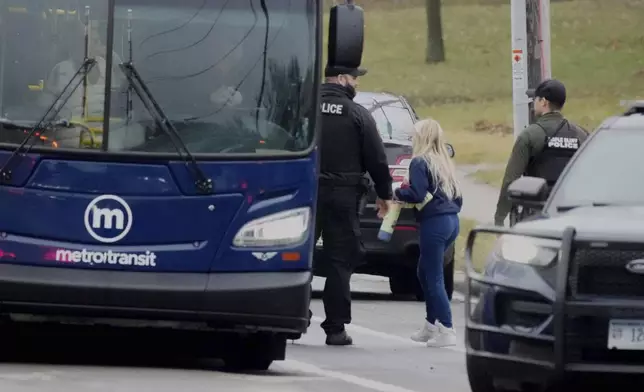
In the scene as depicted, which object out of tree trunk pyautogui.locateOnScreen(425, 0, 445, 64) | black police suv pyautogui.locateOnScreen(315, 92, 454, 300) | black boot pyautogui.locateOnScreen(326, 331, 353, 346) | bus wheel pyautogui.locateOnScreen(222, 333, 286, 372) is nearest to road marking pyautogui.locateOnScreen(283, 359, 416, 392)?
bus wheel pyautogui.locateOnScreen(222, 333, 286, 372)

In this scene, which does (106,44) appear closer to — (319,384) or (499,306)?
(319,384)

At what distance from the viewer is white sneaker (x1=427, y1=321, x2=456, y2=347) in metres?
13.4

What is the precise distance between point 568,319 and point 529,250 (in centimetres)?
53

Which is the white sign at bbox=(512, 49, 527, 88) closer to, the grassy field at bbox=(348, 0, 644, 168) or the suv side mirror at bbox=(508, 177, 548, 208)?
the suv side mirror at bbox=(508, 177, 548, 208)

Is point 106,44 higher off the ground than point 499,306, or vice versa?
point 106,44

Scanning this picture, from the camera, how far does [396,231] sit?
15.9 m

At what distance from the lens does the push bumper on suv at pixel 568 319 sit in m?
8.59

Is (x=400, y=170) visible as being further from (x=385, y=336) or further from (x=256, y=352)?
(x=256, y=352)

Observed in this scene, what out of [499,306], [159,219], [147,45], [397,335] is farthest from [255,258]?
[397,335]

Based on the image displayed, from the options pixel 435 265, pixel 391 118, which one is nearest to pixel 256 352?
pixel 435 265

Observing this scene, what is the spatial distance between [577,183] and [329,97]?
357 cm

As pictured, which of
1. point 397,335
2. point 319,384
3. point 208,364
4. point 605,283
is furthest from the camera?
point 397,335

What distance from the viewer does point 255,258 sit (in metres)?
10.9

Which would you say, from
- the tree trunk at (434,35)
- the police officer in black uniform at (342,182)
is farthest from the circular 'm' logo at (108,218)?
the tree trunk at (434,35)
